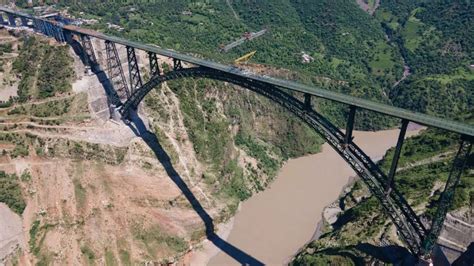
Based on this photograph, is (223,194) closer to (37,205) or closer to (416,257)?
(37,205)

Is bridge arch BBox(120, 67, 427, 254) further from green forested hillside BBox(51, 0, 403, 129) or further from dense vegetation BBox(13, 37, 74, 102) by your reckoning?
green forested hillside BBox(51, 0, 403, 129)

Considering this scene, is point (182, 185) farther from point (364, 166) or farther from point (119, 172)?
point (364, 166)

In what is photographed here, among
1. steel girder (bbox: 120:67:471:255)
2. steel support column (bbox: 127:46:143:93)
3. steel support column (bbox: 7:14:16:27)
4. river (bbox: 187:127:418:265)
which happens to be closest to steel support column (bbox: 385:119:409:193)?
steel girder (bbox: 120:67:471:255)

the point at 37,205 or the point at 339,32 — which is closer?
the point at 37,205

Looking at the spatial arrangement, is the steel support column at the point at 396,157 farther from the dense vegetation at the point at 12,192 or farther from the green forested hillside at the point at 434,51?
the green forested hillside at the point at 434,51

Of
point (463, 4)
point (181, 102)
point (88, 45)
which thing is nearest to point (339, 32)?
point (463, 4)

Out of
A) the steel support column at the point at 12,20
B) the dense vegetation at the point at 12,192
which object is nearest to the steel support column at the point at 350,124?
the dense vegetation at the point at 12,192
